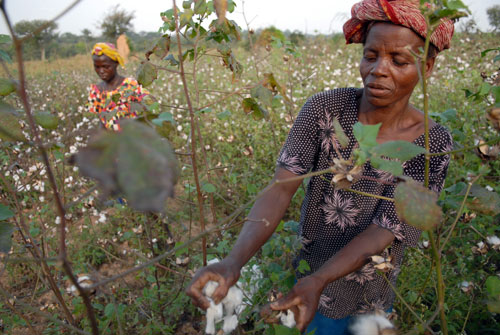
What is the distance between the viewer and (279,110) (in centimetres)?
425

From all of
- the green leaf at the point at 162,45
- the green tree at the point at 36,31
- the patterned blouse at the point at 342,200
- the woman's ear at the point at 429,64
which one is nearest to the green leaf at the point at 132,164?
the green tree at the point at 36,31

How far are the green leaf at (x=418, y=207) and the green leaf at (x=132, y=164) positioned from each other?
1.15 ft

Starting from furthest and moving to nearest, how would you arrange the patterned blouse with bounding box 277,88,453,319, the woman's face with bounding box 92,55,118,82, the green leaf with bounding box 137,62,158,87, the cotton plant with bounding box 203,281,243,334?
the woman's face with bounding box 92,55,118,82, the patterned blouse with bounding box 277,88,453,319, the green leaf with bounding box 137,62,158,87, the cotton plant with bounding box 203,281,243,334

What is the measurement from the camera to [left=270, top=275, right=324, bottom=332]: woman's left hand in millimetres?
864

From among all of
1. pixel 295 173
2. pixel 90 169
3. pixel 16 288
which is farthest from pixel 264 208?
pixel 16 288

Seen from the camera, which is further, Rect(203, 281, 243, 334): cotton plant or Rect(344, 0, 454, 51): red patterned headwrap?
Rect(344, 0, 454, 51): red patterned headwrap

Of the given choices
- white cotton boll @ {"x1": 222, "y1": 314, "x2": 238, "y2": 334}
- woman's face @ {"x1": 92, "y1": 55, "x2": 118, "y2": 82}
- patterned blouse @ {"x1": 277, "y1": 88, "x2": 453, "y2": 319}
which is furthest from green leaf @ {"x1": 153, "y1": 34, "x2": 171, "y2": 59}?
woman's face @ {"x1": 92, "y1": 55, "x2": 118, "y2": 82}

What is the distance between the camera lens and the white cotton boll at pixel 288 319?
0.86 metres

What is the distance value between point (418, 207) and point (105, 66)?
12.1 feet

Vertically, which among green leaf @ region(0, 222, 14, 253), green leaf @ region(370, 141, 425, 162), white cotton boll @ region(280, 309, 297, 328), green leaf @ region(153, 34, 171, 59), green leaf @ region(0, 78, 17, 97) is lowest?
white cotton boll @ region(280, 309, 297, 328)

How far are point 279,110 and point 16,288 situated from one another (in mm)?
3106

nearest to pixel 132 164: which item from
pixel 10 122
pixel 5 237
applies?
pixel 10 122

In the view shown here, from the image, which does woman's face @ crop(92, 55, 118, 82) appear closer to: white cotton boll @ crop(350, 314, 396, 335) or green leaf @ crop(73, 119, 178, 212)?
white cotton boll @ crop(350, 314, 396, 335)

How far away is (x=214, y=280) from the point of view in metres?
0.85
